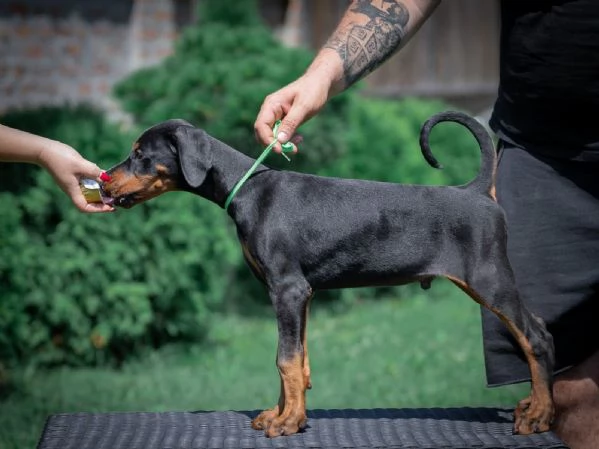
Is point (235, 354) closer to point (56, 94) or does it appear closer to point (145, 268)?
point (145, 268)

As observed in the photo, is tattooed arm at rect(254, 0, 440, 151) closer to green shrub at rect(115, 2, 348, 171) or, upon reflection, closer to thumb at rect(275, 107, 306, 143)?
thumb at rect(275, 107, 306, 143)

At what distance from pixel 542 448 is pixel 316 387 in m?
3.21

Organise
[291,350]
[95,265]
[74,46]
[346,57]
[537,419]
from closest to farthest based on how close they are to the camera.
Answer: [291,350] < [537,419] < [346,57] < [95,265] < [74,46]

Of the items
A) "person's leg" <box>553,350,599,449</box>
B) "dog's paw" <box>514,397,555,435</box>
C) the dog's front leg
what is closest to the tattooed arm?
the dog's front leg

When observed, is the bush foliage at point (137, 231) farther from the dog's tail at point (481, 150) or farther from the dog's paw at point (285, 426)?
the dog's tail at point (481, 150)

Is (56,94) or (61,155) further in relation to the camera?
(56,94)

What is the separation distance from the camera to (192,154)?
3027 mm

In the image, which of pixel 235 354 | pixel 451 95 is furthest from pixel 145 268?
pixel 451 95

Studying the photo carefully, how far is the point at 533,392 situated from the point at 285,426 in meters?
0.83

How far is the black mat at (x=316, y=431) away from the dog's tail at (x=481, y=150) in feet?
2.69

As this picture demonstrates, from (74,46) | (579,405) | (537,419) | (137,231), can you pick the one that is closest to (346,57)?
(537,419)

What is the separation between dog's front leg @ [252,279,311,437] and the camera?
2.96m

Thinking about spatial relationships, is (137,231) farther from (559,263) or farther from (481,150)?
(481,150)

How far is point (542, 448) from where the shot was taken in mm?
2943
